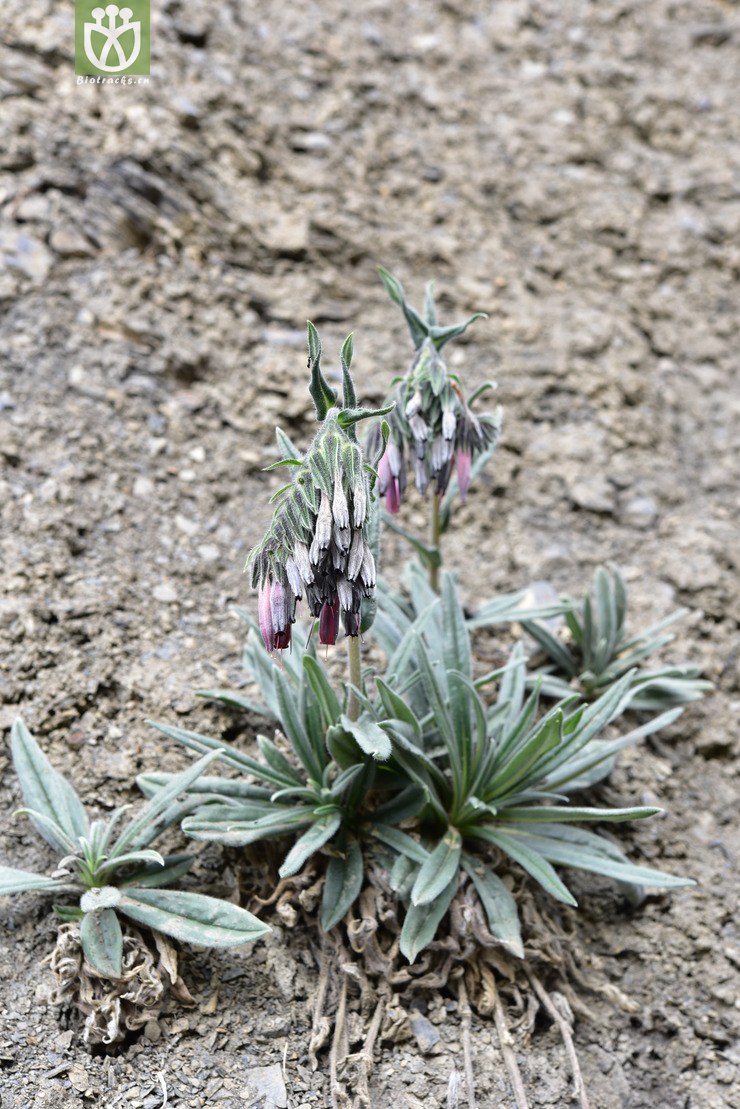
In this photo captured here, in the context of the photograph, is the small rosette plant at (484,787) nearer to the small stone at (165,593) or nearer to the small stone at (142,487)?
the small stone at (165,593)

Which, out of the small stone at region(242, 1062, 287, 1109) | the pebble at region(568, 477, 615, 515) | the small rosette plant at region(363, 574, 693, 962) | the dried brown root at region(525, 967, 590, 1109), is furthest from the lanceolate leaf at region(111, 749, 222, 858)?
the pebble at region(568, 477, 615, 515)

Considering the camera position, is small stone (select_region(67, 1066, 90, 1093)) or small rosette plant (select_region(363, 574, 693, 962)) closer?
small stone (select_region(67, 1066, 90, 1093))

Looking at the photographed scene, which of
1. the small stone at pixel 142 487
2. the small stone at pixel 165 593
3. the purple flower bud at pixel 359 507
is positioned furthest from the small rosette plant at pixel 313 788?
the small stone at pixel 142 487

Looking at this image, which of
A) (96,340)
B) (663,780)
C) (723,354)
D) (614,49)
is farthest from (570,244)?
(663,780)

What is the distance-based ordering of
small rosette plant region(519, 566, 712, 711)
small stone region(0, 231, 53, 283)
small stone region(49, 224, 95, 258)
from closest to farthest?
1. small rosette plant region(519, 566, 712, 711)
2. small stone region(0, 231, 53, 283)
3. small stone region(49, 224, 95, 258)

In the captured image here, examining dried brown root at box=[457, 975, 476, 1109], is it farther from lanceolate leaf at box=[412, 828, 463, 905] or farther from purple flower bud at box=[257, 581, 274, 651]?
purple flower bud at box=[257, 581, 274, 651]

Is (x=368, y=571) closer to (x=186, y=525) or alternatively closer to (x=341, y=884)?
(x=341, y=884)

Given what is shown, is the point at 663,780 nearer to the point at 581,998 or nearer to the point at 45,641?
the point at 581,998
